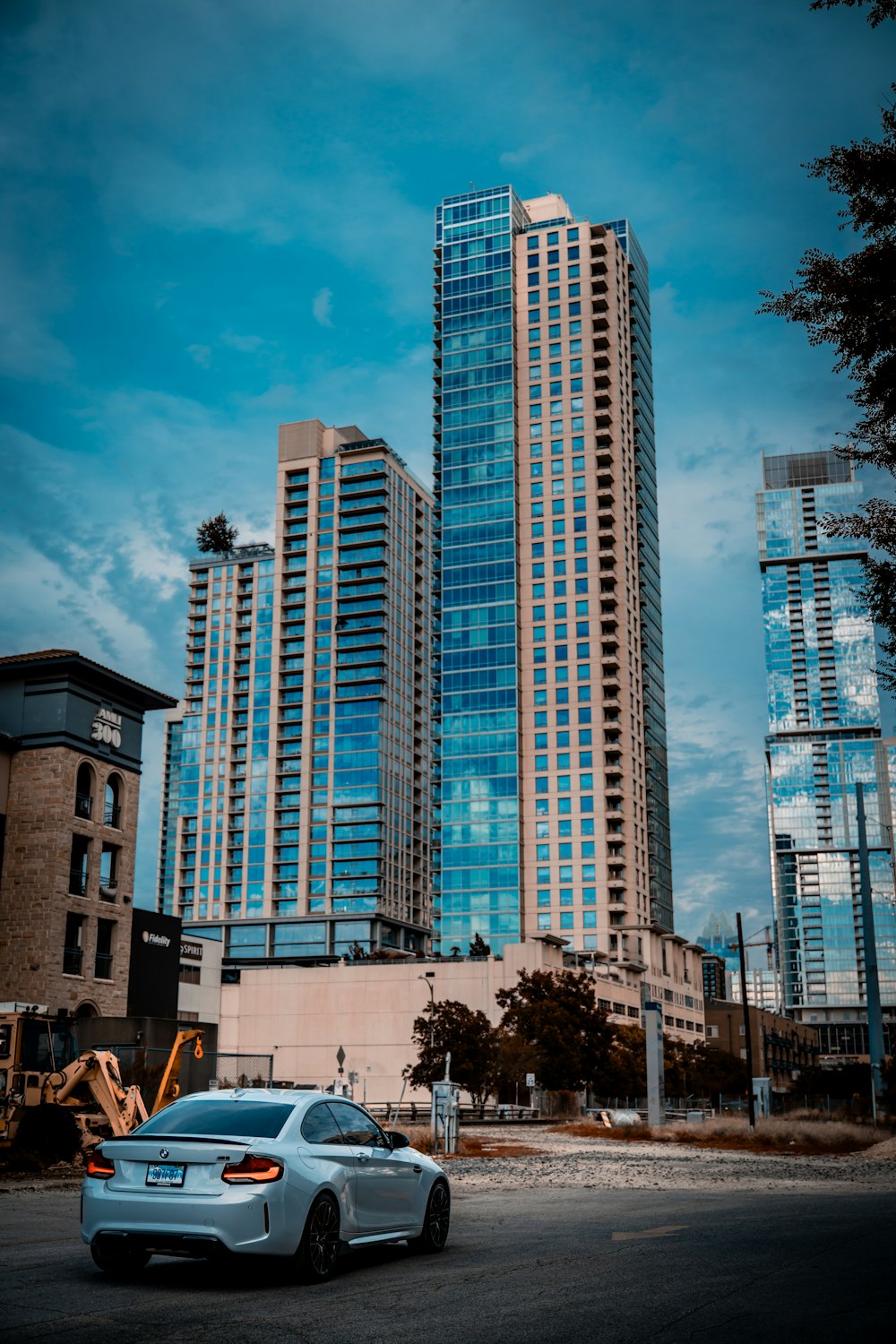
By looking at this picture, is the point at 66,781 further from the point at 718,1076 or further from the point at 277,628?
the point at 277,628

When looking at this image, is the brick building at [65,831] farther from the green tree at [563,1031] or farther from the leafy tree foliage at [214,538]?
the leafy tree foliage at [214,538]

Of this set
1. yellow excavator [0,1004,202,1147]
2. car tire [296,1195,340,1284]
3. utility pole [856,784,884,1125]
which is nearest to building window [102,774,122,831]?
yellow excavator [0,1004,202,1147]

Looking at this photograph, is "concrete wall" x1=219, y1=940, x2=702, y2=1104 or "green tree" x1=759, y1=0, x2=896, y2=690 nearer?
"green tree" x1=759, y1=0, x2=896, y2=690

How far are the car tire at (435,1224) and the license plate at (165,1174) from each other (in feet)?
10.8

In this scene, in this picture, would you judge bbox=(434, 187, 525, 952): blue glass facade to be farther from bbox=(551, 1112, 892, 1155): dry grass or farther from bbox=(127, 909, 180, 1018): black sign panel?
bbox=(551, 1112, 892, 1155): dry grass

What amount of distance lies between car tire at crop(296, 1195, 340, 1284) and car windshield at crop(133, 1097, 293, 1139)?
26.9 inches

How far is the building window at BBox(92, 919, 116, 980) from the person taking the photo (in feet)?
172

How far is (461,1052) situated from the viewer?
77.9 meters

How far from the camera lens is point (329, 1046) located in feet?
364

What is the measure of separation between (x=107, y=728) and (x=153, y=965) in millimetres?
20151

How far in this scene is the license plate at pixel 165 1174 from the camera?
10070mm

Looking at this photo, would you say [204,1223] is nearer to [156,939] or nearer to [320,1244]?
[320,1244]

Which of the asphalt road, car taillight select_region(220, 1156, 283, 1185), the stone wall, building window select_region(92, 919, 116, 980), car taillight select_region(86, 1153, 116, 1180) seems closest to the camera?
the asphalt road

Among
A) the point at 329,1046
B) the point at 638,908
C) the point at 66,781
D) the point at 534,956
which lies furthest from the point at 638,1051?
the point at 66,781
